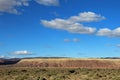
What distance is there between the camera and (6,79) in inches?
1420

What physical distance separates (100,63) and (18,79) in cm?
11276

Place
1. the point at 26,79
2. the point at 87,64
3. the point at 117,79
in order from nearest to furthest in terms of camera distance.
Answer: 1. the point at 117,79
2. the point at 26,79
3. the point at 87,64

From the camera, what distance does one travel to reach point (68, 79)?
113 feet

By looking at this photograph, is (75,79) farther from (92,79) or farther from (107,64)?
(107,64)

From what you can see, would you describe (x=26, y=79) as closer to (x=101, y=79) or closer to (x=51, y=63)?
(x=101, y=79)

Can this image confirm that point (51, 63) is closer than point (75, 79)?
No

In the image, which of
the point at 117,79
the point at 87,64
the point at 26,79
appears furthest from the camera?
the point at 87,64

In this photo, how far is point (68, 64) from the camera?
467ft

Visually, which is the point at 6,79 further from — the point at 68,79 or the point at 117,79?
the point at 117,79

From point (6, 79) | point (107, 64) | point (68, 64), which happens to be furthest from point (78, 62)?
point (6, 79)

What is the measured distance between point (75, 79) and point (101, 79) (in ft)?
10.8

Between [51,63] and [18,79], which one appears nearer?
[18,79]

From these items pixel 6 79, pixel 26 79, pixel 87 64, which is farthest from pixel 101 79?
pixel 87 64

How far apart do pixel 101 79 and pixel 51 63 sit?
11323cm
